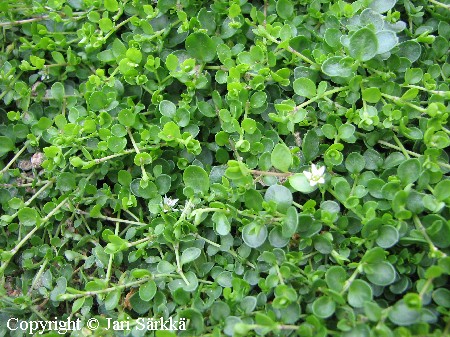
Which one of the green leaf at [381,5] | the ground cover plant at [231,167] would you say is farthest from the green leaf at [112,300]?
the green leaf at [381,5]

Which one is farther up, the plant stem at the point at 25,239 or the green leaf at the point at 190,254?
the green leaf at the point at 190,254

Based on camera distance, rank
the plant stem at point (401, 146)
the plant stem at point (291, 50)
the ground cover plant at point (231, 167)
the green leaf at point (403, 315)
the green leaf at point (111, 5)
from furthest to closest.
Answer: the green leaf at point (111, 5)
the plant stem at point (291, 50)
the plant stem at point (401, 146)
the ground cover plant at point (231, 167)
the green leaf at point (403, 315)

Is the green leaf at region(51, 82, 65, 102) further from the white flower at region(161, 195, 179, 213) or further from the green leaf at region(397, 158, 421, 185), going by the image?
the green leaf at region(397, 158, 421, 185)

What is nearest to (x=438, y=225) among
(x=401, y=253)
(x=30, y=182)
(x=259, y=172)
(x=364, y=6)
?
(x=401, y=253)

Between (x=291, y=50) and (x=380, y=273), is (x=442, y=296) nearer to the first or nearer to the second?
(x=380, y=273)

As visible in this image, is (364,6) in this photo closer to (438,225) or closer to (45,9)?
(438,225)

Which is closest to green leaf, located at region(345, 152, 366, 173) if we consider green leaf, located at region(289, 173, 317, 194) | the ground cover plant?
the ground cover plant

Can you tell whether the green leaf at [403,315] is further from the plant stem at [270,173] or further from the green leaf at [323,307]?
the plant stem at [270,173]

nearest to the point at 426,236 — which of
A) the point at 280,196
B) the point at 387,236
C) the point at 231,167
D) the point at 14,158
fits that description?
the point at 387,236
